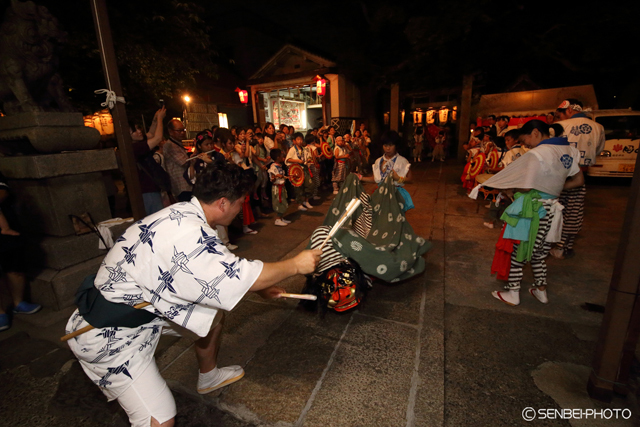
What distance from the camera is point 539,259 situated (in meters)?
3.16

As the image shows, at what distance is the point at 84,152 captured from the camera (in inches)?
141

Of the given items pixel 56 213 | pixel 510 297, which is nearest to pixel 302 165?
pixel 56 213

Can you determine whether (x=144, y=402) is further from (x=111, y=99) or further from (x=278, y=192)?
(x=278, y=192)

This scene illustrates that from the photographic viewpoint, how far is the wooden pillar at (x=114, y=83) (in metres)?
3.13

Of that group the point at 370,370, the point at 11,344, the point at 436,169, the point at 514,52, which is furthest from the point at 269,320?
the point at 514,52

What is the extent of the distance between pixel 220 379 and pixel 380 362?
1.23 m

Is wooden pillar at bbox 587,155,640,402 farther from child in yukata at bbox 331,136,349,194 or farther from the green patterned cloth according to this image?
child in yukata at bbox 331,136,349,194

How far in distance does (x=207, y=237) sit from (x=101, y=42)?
2.92 metres

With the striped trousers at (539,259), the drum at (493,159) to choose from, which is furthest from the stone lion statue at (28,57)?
the drum at (493,159)

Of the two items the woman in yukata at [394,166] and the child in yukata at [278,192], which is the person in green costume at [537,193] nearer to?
the woman in yukata at [394,166]

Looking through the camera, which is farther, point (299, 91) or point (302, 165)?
point (299, 91)

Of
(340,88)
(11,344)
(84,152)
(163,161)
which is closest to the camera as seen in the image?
(11,344)

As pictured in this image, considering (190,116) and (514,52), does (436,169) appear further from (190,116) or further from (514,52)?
(190,116)

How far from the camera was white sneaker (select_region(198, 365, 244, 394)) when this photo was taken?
2.23m
